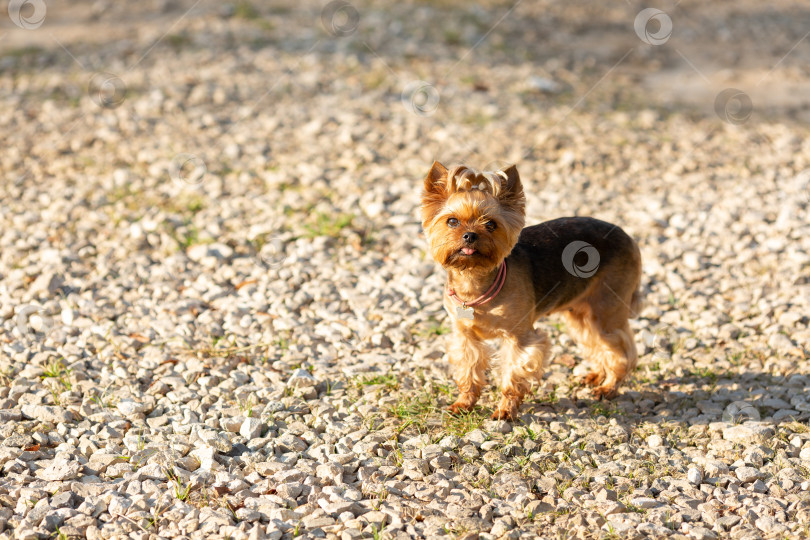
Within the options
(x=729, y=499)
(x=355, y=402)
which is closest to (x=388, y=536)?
(x=355, y=402)

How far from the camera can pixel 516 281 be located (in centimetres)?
549

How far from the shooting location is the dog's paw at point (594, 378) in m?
6.25

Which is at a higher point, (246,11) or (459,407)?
(246,11)

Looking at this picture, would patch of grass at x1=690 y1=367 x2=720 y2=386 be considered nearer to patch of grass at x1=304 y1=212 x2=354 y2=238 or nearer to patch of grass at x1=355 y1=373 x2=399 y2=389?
patch of grass at x1=355 y1=373 x2=399 y2=389

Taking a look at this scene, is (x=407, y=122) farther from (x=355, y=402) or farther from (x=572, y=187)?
(x=355, y=402)
